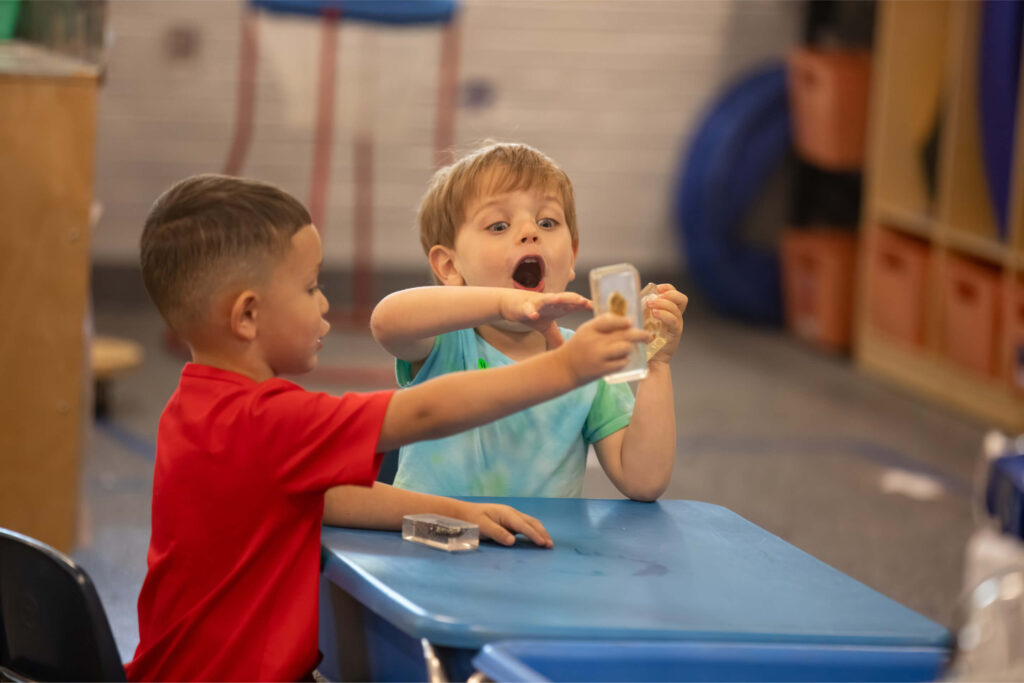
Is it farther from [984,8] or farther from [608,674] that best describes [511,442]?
[984,8]

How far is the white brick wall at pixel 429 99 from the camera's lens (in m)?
4.91

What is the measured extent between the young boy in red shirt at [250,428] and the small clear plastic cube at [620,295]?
49 mm

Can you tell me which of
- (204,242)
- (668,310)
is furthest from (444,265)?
(204,242)

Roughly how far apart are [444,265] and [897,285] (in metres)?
3.16

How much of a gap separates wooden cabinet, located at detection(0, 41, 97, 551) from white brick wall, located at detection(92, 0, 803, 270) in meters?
2.34

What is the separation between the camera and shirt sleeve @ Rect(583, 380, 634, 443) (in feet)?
5.08

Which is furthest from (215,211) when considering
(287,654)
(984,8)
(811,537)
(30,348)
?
(984,8)

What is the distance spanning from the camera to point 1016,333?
3.71 m

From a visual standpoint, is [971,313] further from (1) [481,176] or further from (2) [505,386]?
(2) [505,386]

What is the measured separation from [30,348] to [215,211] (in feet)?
4.39

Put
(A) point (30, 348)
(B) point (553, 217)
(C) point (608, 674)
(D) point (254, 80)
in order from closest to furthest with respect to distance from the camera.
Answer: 1. (C) point (608, 674)
2. (B) point (553, 217)
3. (A) point (30, 348)
4. (D) point (254, 80)

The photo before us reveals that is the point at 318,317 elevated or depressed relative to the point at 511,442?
elevated

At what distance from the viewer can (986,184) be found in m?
4.19

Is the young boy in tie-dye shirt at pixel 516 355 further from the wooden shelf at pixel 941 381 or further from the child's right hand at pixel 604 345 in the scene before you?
the wooden shelf at pixel 941 381
